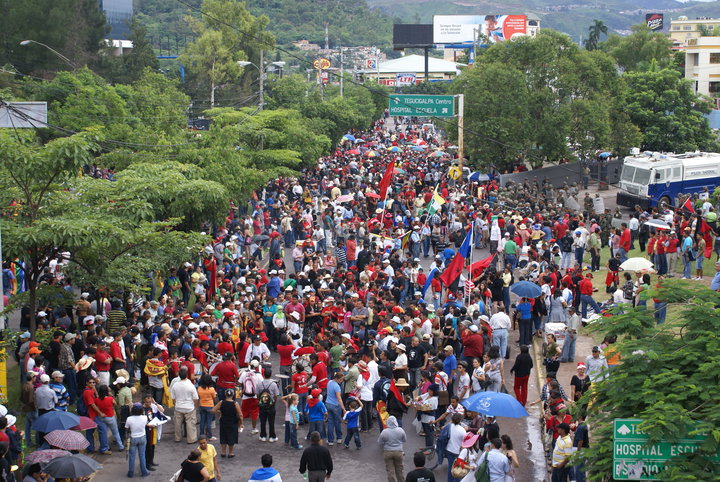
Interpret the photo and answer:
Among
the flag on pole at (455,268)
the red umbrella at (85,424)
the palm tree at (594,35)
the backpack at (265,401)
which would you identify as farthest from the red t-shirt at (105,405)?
the palm tree at (594,35)

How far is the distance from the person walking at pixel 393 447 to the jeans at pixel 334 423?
76.1 inches

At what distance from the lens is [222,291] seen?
69.7ft

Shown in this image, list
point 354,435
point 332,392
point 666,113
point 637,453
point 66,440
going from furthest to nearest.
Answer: point 666,113
point 354,435
point 332,392
point 66,440
point 637,453

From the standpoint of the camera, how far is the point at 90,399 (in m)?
14.5

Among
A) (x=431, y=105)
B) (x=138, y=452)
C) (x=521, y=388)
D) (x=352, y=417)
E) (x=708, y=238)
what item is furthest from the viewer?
(x=431, y=105)

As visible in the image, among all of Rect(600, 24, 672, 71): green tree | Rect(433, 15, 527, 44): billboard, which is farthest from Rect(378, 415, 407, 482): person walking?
Rect(433, 15, 527, 44): billboard

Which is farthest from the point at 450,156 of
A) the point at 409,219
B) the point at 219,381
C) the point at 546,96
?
the point at 219,381

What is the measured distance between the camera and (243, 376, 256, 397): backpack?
15180mm

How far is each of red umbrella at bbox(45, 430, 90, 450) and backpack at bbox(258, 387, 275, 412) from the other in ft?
10.1

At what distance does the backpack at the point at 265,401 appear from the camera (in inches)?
591

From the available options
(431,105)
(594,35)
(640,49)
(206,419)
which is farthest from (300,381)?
(594,35)

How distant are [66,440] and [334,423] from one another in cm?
436

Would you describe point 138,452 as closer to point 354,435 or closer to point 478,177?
point 354,435

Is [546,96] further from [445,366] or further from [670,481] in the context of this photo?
[670,481]
